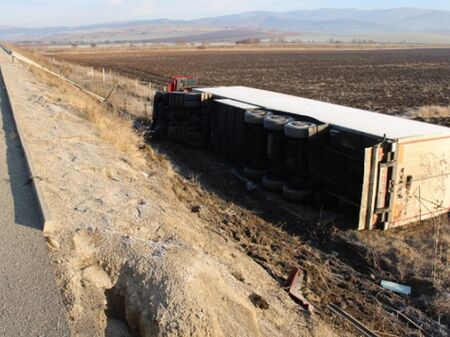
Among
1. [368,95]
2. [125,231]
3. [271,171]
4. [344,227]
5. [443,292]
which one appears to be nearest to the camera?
[125,231]

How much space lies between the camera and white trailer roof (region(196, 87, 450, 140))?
31.6ft

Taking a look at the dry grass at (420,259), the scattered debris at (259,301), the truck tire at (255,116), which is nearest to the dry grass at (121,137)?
the truck tire at (255,116)

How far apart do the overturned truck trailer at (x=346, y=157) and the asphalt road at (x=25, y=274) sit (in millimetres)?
5694

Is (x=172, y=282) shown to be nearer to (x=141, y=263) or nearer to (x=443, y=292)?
(x=141, y=263)

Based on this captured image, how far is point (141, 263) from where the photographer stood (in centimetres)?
507

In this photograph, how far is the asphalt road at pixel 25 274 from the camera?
13.5 ft

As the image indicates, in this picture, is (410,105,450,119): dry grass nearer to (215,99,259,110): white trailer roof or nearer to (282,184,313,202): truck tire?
(215,99,259,110): white trailer roof

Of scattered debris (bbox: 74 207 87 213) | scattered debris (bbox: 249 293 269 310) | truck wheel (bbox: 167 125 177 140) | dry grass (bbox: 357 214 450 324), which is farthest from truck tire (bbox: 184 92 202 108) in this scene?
scattered debris (bbox: 249 293 269 310)

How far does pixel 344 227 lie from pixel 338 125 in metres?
2.14

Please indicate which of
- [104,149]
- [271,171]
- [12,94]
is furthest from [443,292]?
[12,94]

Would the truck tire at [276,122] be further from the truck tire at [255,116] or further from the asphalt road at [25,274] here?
the asphalt road at [25,274]

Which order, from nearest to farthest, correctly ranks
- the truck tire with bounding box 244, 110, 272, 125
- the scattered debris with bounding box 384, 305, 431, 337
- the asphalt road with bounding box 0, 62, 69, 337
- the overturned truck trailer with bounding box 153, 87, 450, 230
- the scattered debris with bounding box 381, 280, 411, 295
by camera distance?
the asphalt road with bounding box 0, 62, 69, 337 < the scattered debris with bounding box 384, 305, 431, 337 < the scattered debris with bounding box 381, 280, 411, 295 < the overturned truck trailer with bounding box 153, 87, 450, 230 < the truck tire with bounding box 244, 110, 272, 125

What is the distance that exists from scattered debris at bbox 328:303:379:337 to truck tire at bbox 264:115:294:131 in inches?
215

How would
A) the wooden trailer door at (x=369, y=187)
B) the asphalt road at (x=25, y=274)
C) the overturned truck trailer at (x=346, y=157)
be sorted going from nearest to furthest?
the asphalt road at (x=25, y=274) < the wooden trailer door at (x=369, y=187) < the overturned truck trailer at (x=346, y=157)
